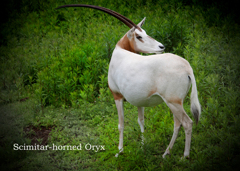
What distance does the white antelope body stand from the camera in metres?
3.09

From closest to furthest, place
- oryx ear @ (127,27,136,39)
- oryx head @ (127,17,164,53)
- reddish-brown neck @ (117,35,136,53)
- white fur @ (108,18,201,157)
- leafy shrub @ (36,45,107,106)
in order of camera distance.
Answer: white fur @ (108,18,201,157), oryx head @ (127,17,164,53), oryx ear @ (127,27,136,39), reddish-brown neck @ (117,35,136,53), leafy shrub @ (36,45,107,106)

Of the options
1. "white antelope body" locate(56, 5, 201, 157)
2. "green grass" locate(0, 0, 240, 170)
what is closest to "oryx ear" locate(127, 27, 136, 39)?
"white antelope body" locate(56, 5, 201, 157)

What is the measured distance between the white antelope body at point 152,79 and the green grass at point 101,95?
0.61 m

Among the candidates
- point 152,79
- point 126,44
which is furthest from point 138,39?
point 152,79

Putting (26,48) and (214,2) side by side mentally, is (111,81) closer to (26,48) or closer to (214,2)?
(26,48)

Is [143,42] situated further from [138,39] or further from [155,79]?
[155,79]

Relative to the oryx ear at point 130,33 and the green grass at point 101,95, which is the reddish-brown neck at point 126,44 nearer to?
the oryx ear at point 130,33

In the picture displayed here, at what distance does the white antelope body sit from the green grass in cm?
61

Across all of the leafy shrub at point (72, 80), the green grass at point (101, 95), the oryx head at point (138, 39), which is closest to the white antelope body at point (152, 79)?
the oryx head at point (138, 39)

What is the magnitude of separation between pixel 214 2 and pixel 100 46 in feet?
17.4

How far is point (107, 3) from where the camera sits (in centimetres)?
990

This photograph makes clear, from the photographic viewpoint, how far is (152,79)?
3258mm

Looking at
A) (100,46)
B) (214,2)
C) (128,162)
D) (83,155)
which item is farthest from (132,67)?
(214,2)

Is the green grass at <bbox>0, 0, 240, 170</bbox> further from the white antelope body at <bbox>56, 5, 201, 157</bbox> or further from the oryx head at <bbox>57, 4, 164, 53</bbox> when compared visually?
the oryx head at <bbox>57, 4, 164, 53</bbox>
